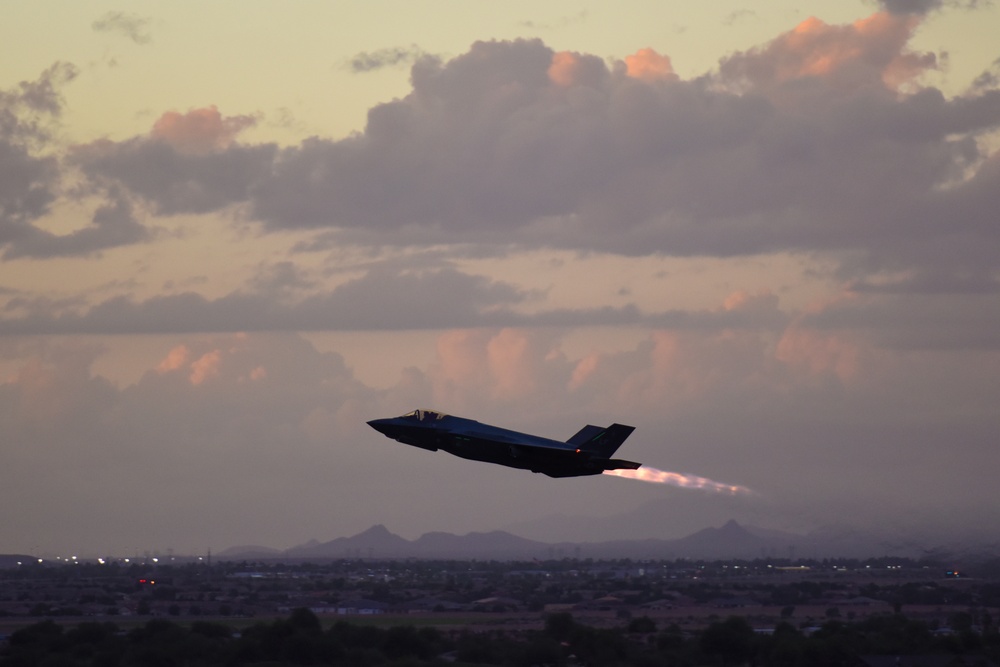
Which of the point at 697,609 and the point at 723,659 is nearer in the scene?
the point at 723,659

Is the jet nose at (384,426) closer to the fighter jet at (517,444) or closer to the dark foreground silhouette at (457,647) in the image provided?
the fighter jet at (517,444)

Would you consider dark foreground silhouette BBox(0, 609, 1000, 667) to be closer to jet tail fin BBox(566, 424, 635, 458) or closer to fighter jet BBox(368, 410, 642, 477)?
fighter jet BBox(368, 410, 642, 477)

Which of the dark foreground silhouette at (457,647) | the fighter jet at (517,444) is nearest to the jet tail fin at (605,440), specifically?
the fighter jet at (517,444)

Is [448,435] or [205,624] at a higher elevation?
[448,435]

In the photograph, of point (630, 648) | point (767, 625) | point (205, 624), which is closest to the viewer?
point (630, 648)

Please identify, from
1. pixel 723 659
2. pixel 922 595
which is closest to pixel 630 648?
pixel 723 659

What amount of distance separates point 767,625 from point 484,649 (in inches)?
1896

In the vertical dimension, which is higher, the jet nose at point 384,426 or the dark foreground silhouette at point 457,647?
the jet nose at point 384,426

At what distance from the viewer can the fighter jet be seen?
81.5m

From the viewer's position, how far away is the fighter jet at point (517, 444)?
8154 cm

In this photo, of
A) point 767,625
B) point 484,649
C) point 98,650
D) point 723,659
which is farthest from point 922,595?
point 98,650

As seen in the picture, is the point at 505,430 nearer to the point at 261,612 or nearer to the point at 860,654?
the point at 860,654

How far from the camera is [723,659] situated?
112 meters

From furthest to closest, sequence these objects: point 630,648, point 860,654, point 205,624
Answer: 1. point 205,624
2. point 630,648
3. point 860,654
